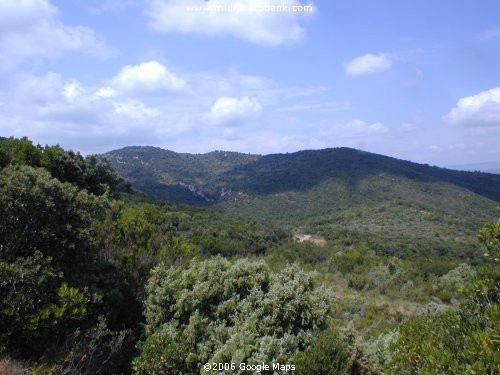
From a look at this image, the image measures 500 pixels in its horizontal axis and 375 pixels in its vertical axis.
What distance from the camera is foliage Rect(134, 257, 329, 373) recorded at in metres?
7.52

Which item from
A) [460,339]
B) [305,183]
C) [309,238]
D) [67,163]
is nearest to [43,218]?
[460,339]

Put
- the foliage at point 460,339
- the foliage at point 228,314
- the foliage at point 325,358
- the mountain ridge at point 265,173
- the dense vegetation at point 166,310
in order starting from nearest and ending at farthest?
1. the foliage at point 460,339
2. the dense vegetation at point 166,310
3. the foliage at point 325,358
4. the foliage at point 228,314
5. the mountain ridge at point 265,173

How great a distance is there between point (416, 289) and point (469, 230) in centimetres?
3947

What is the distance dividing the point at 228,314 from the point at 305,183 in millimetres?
96888

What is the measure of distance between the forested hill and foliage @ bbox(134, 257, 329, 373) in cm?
7404

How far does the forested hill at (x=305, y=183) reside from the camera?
8856 centimetres

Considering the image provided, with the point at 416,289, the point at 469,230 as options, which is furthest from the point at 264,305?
the point at 469,230

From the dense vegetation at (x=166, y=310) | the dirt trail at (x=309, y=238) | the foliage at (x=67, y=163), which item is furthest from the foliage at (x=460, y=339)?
the dirt trail at (x=309, y=238)

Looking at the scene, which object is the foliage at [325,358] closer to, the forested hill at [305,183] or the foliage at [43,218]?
the foliage at [43,218]

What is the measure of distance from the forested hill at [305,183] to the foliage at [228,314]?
74.0 meters

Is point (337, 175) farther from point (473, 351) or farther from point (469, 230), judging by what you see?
point (473, 351)

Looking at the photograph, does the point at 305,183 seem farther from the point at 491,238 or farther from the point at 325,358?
the point at 491,238

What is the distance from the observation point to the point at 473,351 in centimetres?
429

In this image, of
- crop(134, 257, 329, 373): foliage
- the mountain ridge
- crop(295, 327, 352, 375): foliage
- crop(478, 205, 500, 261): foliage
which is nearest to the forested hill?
the mountain ridge
